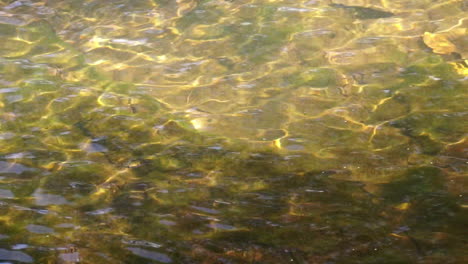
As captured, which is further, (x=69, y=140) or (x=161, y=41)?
(x=161, y=41)

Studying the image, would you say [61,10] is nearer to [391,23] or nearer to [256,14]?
[256,14]

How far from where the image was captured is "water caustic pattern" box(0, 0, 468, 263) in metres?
3.55

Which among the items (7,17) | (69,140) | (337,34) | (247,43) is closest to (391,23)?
(337,34)

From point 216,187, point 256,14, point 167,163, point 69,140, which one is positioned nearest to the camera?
point 216,187

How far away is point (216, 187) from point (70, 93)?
2.39 meters

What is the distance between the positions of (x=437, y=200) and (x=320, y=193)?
0.79 meters

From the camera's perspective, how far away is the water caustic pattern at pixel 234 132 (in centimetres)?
355

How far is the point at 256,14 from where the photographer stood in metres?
7.59

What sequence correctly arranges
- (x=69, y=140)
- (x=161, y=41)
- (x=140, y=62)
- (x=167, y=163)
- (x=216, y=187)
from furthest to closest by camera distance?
(x=161, y=41)
(x=140, y=62)
(x=69, y=140)
(x=167, y=163)
(x=216, y=187)

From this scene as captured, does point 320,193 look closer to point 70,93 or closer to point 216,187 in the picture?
point 216,187

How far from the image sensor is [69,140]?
4.89 m

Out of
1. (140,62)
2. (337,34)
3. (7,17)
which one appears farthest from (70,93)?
(337,34)

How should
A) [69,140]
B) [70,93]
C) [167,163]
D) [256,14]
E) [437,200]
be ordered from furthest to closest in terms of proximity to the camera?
1. [256,14]
2. [70,93]
3. [69,140]
4. [167,163]
5. [437,200]

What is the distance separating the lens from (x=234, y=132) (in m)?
5.00
